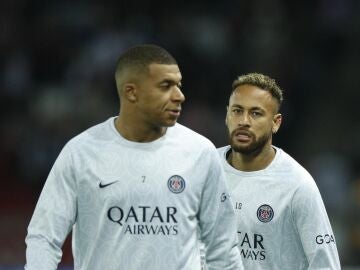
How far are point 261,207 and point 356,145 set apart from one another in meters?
7.81

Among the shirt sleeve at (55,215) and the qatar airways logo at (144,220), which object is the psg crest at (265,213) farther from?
the shirt sleeve at (55,215)

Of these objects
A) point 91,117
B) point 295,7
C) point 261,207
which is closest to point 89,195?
point 261,207

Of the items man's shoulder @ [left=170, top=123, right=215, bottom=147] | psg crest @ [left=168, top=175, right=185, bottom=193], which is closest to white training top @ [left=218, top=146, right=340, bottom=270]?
man's shoulder @ [left=170, top=123, right=215, bottom=147]

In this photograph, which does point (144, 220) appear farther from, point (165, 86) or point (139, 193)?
point (165, 86)

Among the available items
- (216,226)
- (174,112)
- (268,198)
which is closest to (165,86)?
(174,112)

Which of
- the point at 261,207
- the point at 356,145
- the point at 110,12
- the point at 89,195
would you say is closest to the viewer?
the point at 89,195

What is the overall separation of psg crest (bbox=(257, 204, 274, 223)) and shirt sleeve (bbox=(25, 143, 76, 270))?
1.29 metres

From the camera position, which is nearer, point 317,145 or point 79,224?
point 79,224

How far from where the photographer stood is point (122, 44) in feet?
46.1

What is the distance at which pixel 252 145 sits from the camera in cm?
615

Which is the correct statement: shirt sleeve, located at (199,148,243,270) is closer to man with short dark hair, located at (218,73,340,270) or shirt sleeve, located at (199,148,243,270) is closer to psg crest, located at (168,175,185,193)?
psg crest, located at (168,175,185,193)

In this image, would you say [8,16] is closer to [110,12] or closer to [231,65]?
[110,12]

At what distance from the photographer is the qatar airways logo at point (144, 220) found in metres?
5.14

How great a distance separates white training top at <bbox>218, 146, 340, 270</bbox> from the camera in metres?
5.91
